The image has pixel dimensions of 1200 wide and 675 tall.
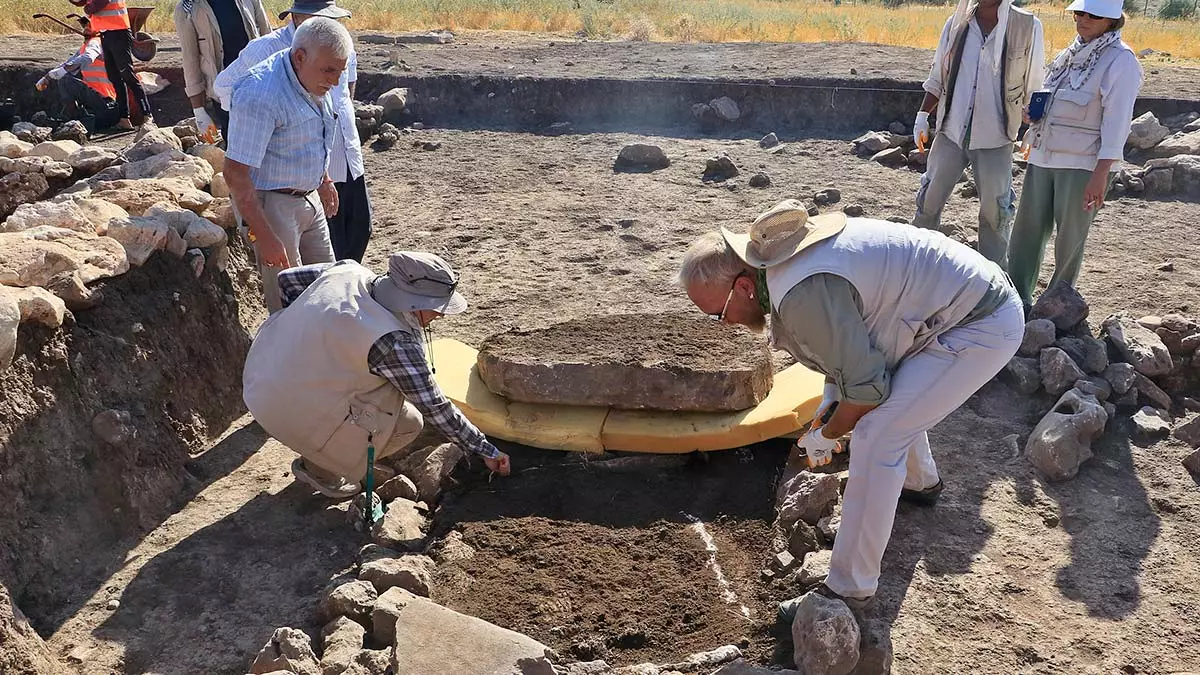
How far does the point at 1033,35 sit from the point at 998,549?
314 cm

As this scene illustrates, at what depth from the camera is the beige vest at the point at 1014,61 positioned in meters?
5.66

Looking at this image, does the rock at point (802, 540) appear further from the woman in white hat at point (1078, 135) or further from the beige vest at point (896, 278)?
the woman in white hat at point (1078, 135)

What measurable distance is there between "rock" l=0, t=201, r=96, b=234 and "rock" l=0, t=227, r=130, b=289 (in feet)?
0.44

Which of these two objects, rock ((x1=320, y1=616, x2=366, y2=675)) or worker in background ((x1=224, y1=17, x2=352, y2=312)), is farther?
worker in background ((x1=224, y1=17, x2=352, y2=312))

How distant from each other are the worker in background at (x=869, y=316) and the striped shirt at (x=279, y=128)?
2.27m

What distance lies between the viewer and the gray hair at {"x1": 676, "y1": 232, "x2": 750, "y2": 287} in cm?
316

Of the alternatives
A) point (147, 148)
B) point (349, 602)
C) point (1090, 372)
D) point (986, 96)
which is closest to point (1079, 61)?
point (986, 96)

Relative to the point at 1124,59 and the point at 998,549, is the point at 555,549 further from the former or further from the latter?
the point at 1124,59

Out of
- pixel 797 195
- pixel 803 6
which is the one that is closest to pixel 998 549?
pixel 797 195

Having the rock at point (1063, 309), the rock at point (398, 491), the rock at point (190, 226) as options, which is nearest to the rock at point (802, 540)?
the rock at point (398, 491)

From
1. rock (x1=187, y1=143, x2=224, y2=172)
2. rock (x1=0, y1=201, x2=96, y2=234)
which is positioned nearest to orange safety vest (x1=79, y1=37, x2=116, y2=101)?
rock (x1=187, y1=143, x2=224, y2=172)

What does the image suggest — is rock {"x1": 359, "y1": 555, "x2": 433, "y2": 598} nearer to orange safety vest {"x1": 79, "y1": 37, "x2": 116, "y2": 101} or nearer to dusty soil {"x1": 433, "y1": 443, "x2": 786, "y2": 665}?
dusty soil {"x1": 433, "y1": 443, "x2": 786, "y2": 665}

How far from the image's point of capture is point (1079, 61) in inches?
211

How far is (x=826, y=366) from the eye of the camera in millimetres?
3143
